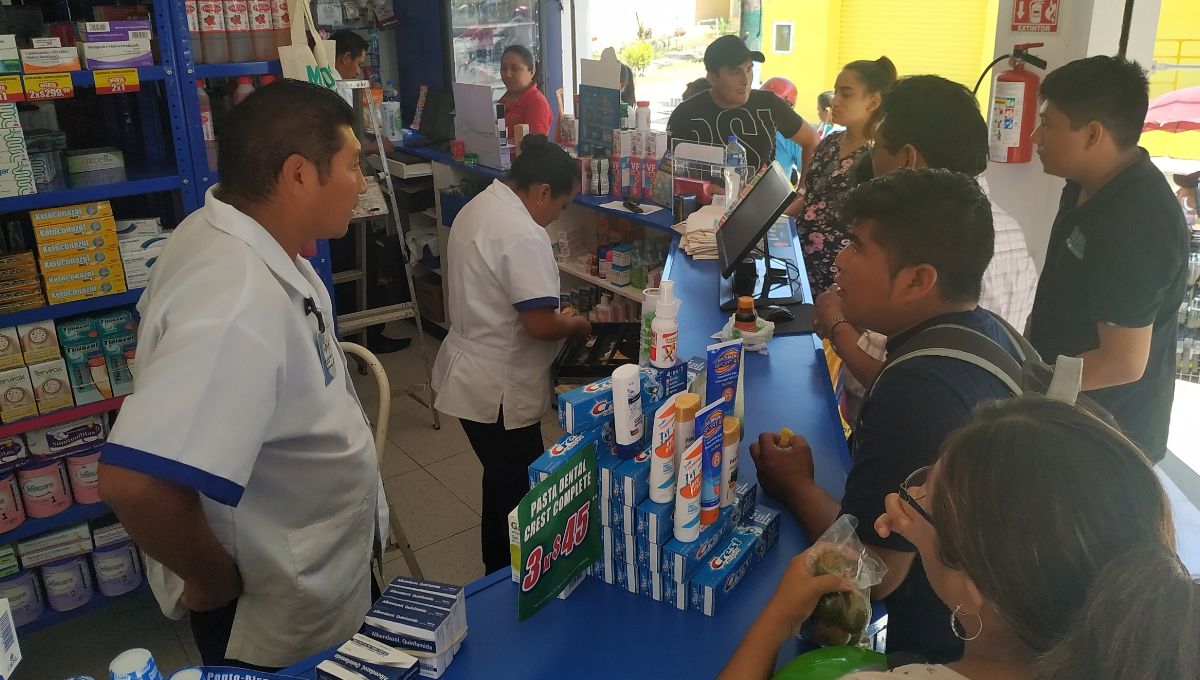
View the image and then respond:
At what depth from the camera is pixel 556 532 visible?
140cm

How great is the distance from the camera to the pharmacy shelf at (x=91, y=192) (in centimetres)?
253

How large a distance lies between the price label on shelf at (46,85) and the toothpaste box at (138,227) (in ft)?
1.50

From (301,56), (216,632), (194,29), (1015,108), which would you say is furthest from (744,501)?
(1015,108)

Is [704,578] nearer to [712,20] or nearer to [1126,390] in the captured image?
[1126,390]

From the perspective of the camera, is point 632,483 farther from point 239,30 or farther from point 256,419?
point 239,30

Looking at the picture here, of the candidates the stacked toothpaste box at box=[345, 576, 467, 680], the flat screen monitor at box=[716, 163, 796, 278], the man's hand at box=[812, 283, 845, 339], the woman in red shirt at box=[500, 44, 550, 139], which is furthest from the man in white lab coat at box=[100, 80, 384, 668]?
the woman in red shirt at box=[500, 44, 550, 139]

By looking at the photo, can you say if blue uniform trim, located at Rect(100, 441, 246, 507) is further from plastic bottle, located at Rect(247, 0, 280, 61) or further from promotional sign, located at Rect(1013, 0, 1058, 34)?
→ promotional sign, located at Rect(1013, 0, 1058, 34)

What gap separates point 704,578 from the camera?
4.87ft

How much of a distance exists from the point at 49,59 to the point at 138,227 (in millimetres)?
581

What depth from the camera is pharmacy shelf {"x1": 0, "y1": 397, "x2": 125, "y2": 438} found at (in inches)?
106

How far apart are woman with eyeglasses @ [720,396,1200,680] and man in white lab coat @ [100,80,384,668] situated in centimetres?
113

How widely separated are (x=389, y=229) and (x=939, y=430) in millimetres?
5572

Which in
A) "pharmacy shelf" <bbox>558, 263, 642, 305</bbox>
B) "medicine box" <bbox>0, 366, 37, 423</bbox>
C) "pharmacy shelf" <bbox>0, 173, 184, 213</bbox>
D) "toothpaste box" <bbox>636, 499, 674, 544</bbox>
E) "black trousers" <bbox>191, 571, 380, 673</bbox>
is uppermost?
"pharmacy shelf" <bbox>0, 173, 184, 213</bbox>

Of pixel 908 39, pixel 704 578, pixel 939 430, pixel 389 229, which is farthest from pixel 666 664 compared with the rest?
pixel 908 39
